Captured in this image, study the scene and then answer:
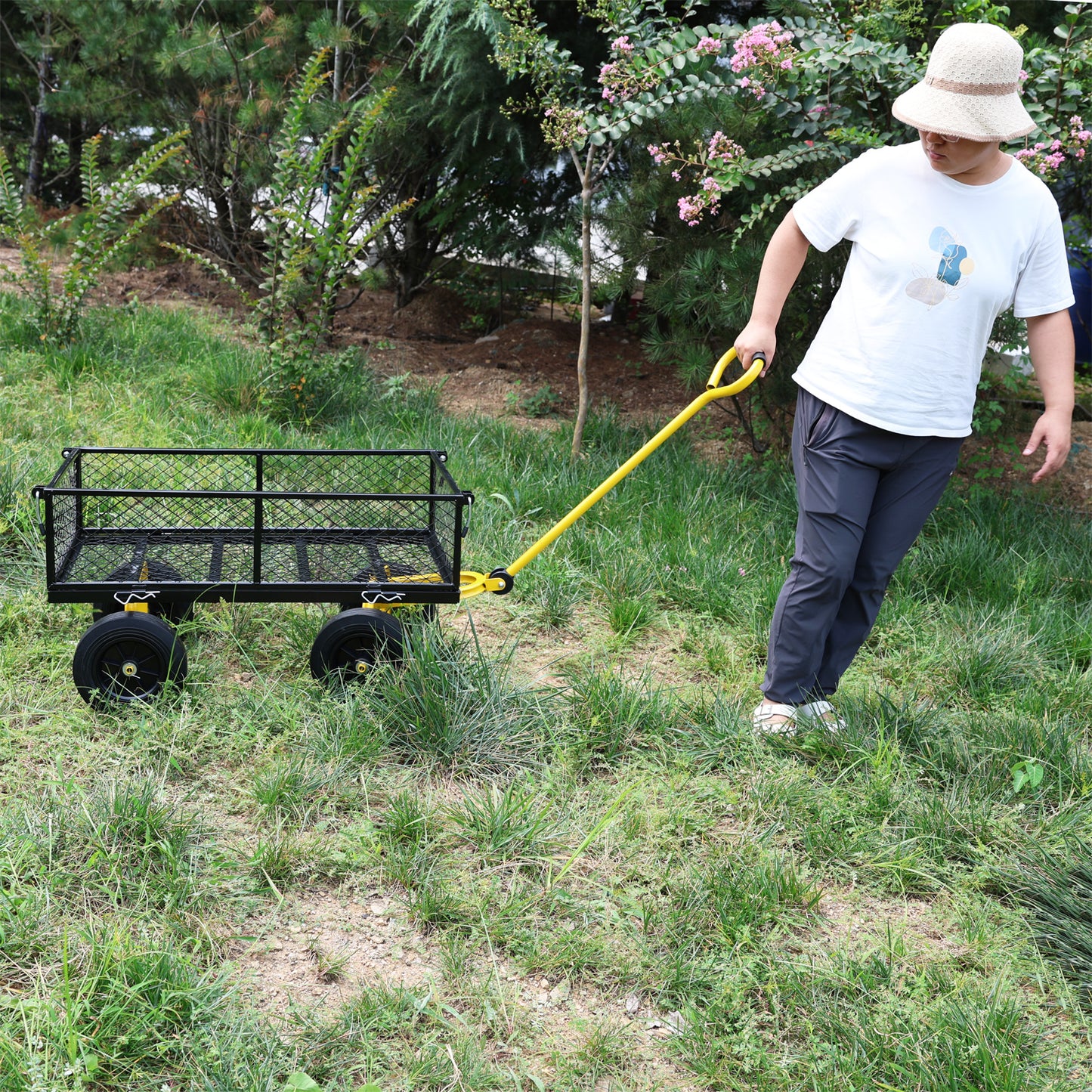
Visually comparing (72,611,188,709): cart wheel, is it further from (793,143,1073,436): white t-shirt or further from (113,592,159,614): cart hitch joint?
(793,143,1073,436): white t-shirt

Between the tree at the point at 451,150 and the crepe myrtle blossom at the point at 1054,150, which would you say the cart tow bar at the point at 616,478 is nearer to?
the crepe myrtle blossom at the point at 1054,150

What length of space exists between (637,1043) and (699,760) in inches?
39.4

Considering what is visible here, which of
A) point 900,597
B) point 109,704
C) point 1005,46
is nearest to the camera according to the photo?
point 1005,46

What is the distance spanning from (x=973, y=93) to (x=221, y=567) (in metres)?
2.31

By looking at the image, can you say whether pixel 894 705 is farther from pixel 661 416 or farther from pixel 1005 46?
pixel 661 416

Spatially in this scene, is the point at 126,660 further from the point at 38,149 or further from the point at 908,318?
the point at 38,149

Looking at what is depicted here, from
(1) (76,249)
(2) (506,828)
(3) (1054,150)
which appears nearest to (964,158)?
(3) (1054,150)

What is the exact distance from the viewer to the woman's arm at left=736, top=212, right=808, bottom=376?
9.82 ft

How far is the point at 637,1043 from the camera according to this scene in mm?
2219

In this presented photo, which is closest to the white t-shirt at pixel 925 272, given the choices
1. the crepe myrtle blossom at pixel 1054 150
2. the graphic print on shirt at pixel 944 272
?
the graphic print on shirt at pixel 944 272

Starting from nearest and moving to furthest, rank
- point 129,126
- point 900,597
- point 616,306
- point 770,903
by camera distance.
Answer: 1. point 770,903
2. point 900,597
3. point 616,306
4. point 129,126

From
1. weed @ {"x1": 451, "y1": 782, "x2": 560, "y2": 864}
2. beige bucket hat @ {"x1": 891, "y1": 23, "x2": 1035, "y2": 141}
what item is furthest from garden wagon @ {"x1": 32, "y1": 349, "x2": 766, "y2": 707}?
beige bucket hat @ {"x1": 891, "y1": 23, "x2": 1035, "y2": 141}

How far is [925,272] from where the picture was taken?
112 inches

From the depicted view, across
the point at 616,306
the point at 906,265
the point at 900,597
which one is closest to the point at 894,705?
the point at 900,597
